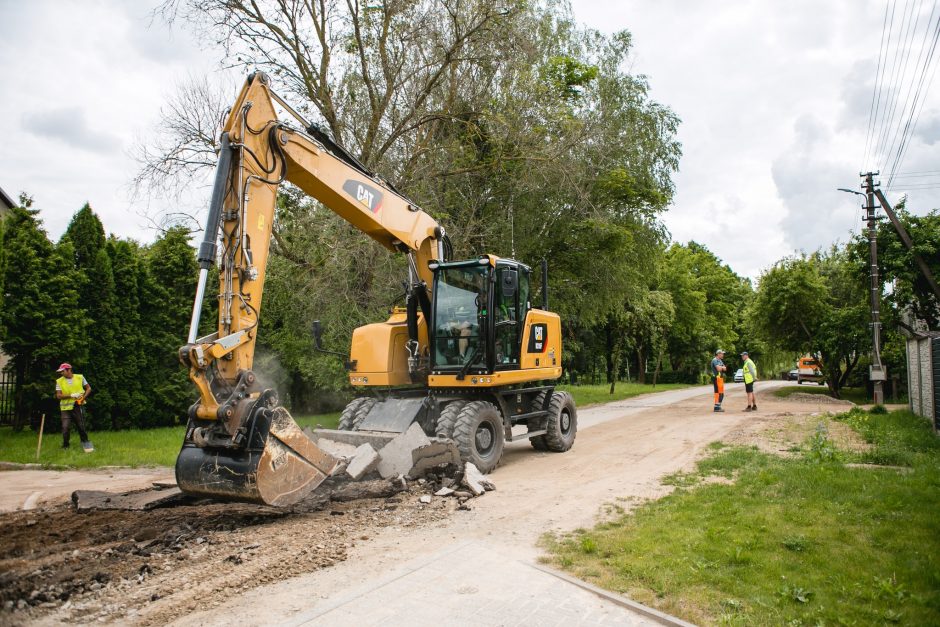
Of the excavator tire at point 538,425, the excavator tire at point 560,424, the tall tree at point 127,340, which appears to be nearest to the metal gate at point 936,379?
the excavator tire at point 560,424

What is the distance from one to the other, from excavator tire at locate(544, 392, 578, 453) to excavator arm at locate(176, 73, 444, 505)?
16.7 feet

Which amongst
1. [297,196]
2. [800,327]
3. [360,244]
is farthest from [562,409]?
[800,327]

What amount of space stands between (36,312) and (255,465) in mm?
10545

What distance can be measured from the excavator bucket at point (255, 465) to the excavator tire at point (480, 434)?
2.59 metres

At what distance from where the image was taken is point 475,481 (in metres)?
7.43

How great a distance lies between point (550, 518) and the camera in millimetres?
6281

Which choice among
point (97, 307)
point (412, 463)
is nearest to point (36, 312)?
point (97, 307)

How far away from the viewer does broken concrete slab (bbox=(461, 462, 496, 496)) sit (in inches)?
286

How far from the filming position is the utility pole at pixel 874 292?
62.8ft

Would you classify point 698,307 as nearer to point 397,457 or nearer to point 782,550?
point 397,457

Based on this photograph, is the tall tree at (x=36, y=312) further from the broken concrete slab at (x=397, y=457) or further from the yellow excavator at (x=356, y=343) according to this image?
the broken concrete slab at (x=397, y=457)

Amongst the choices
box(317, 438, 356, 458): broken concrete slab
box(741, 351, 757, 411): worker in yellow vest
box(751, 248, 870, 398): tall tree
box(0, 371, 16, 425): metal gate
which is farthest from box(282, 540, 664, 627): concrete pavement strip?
box(751, 248, 870, 398): tall tree

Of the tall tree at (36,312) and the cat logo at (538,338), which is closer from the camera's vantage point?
the cat logo at (538,338)

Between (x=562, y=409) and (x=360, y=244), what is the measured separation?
537 cm
